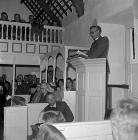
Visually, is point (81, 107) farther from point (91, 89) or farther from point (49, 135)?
point (49, 135)

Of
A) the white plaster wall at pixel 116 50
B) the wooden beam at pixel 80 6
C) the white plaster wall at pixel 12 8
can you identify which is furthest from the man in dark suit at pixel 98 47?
the white plaster wall at pixel 12 8

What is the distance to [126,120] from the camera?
1104mm

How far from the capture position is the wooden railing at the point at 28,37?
8.40 metres

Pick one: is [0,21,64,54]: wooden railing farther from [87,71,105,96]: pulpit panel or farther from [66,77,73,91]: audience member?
[87,71,105,96]: pulpit panel

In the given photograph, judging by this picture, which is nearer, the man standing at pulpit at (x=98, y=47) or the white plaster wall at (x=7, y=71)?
the man standing at pulpit at (x=98, y=47)

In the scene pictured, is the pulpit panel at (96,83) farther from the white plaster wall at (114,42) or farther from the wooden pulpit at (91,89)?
the white plaster wall at (114,42)

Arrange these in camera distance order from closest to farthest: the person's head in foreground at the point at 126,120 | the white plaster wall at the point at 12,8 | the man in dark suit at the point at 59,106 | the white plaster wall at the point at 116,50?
the person's head in foreground at the point at 126,120
the man in dark suit at the point at 59,106
the white plaster wall at the point at 116,50
the white plaster wall at the point at 12,8

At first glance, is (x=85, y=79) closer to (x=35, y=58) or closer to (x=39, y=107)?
(x=39, y=107)

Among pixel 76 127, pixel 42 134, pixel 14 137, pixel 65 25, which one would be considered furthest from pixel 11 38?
pixel 42 134

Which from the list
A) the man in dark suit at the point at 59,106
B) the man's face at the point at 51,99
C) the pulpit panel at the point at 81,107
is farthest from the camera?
the pulpit panel at the point at 81,107

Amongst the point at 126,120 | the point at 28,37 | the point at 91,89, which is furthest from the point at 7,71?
the point at 126,120

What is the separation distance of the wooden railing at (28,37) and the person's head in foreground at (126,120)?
7.47m

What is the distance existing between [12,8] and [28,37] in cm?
399

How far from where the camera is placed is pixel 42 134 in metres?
1.42
